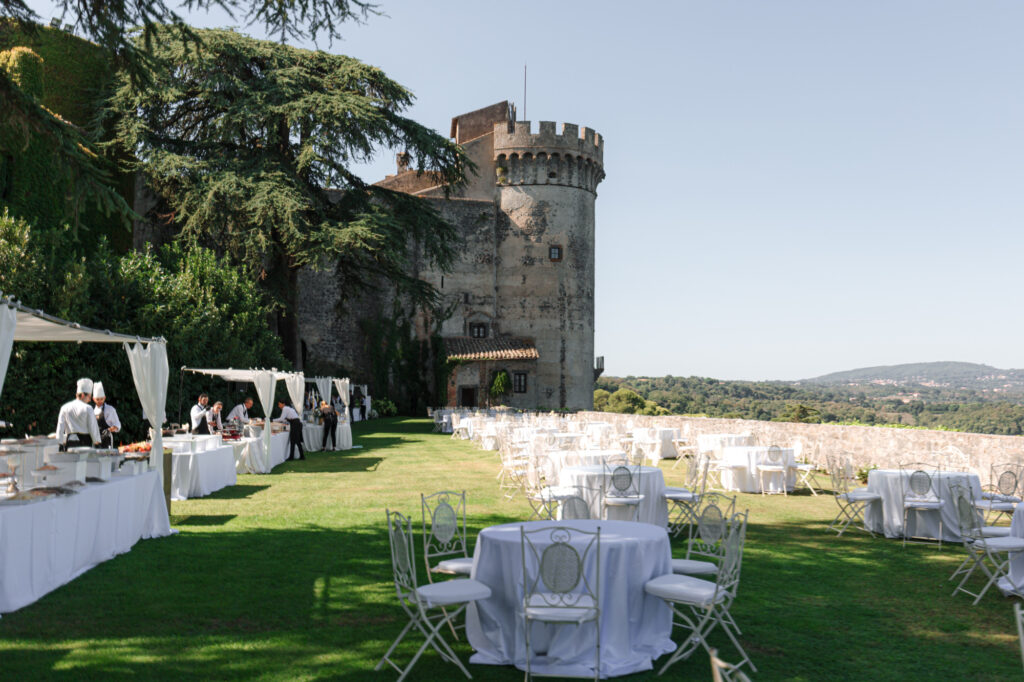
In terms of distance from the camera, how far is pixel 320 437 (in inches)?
814

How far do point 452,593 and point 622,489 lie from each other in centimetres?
402

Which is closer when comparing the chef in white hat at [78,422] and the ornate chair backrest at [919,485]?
the ornate chair backrest at [919,485]

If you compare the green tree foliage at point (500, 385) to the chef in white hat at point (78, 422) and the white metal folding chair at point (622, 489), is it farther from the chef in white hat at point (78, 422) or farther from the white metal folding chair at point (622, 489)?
the white metal folding chair at point (622, 489)

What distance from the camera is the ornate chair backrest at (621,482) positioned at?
27.1 feet

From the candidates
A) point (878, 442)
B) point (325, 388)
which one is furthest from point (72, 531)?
point (325, 388)

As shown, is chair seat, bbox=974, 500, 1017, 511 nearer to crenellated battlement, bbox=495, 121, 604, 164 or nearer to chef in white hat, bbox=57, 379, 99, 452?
chef in white hat, bbox=57, 379, 99, 452

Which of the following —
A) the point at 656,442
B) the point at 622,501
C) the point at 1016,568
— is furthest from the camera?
the point at 656,442

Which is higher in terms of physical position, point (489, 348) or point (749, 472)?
point (489, 348)

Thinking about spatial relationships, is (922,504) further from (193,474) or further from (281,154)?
(281,154)

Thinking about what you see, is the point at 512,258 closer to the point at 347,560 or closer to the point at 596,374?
the point at 596,374

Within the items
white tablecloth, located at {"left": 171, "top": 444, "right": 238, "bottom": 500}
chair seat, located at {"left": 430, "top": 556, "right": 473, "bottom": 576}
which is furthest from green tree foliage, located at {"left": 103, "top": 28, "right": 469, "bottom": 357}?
chair seat, located at {"left": 430, "top": 556, "right": 473, "bottom": 576}

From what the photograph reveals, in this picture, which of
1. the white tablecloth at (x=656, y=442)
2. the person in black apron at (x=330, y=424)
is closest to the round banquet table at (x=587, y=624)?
the white tablecloth at (x=656, y=442)

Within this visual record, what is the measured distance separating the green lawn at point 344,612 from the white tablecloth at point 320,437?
1010 cm

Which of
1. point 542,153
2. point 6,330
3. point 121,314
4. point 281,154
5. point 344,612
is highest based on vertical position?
point 542,153
